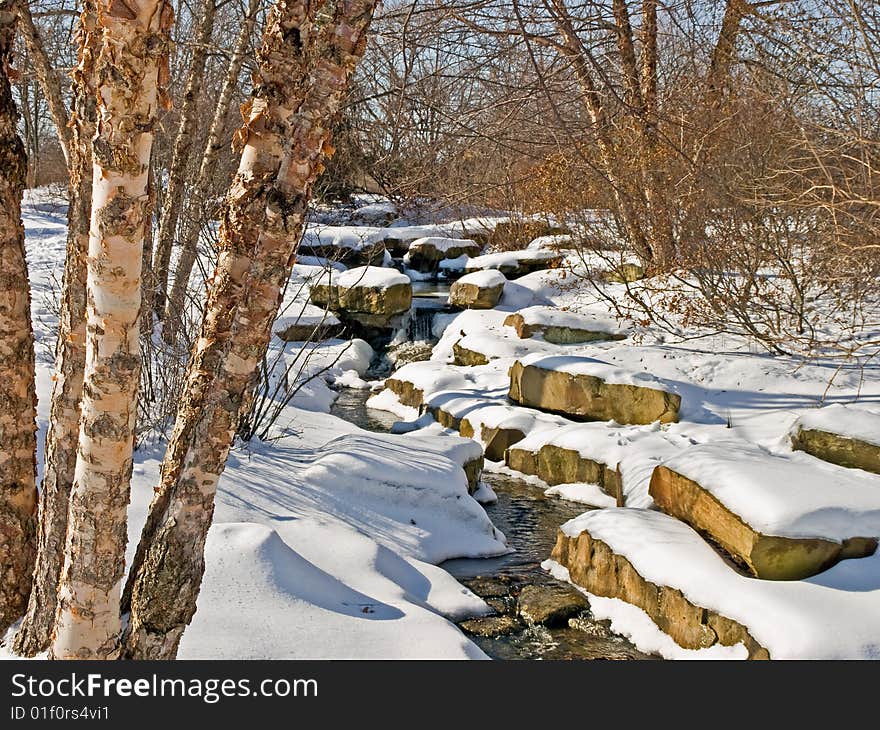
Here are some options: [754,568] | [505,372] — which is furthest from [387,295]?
[754,568]

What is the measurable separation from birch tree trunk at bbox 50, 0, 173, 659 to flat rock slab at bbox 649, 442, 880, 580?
3.97m

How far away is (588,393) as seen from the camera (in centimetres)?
931

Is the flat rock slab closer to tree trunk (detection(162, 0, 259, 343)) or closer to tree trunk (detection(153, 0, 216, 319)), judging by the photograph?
tree trunk (detection(162, 0, 259, 343))

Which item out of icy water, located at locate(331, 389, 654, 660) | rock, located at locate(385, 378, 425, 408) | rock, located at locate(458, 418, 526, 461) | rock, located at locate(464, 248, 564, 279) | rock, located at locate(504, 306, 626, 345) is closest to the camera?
icy water, located at locate(331, 389, 654, 660)

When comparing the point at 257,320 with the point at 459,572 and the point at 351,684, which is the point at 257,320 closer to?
the point at 351,684

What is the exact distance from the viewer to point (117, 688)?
2.36 m

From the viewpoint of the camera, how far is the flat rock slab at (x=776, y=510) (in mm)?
5012

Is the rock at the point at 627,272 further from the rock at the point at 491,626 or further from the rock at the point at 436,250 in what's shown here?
the rock at the point at 491,626

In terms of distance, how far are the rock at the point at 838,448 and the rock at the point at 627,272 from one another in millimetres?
4770

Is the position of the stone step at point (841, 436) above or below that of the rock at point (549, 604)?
above

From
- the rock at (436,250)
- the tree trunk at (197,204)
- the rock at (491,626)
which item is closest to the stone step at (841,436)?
the rock at (491,626)

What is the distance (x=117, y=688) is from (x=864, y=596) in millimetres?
4086

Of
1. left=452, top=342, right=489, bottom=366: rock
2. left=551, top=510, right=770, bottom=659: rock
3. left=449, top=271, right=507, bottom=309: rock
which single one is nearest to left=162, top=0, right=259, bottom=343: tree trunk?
left=551, top=510, right=770, bottom=659: rock

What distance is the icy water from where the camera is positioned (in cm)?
495
